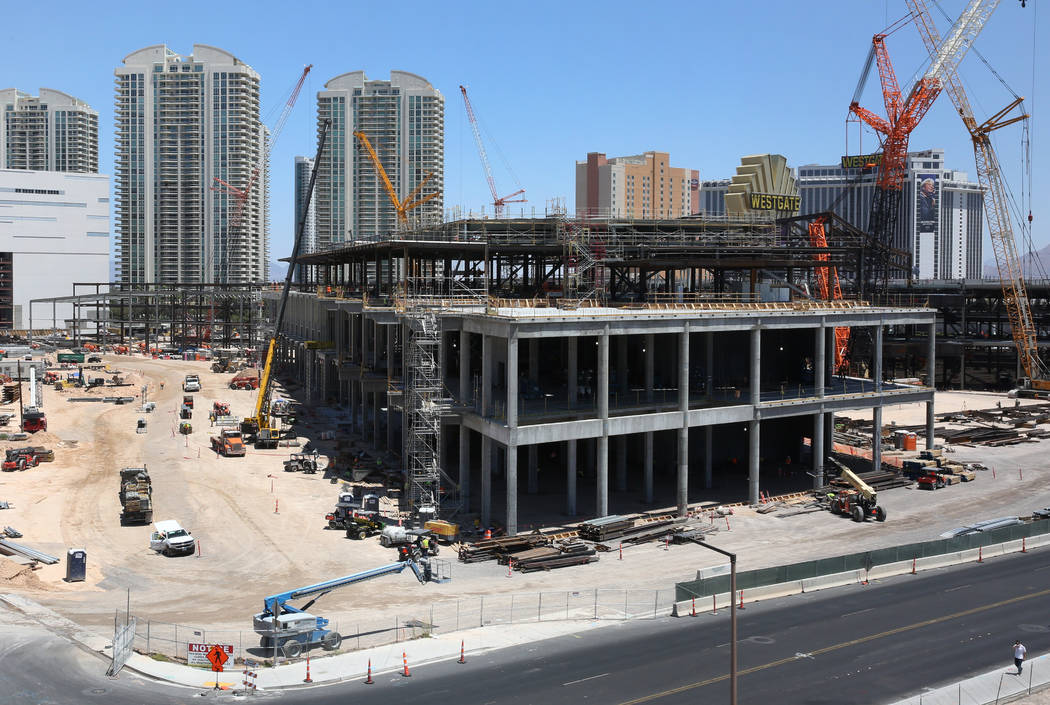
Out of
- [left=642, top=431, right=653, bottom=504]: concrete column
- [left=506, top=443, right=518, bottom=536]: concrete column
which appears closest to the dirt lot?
[left=506, top=443, right=518, bottom=536]: concrete column

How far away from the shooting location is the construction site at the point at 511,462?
42.2 meters

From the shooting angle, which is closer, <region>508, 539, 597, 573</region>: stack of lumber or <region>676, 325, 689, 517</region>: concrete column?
<region>508, 539, 597, 573</region>: stack of lumber

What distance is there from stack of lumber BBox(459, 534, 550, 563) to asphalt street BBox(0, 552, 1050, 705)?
35.3 feet

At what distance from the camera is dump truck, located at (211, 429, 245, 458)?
74.9 meters

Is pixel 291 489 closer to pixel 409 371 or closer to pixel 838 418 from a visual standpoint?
pixel 409 371

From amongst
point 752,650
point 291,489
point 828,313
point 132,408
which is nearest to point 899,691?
point 752,650

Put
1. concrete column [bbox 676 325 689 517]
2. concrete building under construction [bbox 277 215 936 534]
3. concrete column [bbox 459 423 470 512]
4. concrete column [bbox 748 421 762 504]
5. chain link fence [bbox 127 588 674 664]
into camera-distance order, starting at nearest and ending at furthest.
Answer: chain link fence [bbox 127 588 674 664] → concrete building under construction [bbox 277 215 936 534] → concrete column [bbox 459 423 470 512] → concrete column [bbox 676 325 689 517] → concrete column [bbox 748 421 762 504]

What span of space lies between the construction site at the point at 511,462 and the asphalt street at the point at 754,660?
9.75 ft

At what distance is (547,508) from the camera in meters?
57.2

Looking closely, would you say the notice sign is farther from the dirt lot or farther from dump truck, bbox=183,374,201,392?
dump truck, bbox=183,374,201,392

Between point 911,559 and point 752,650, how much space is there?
15234 millimetres

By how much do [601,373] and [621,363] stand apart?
14396 millimetres

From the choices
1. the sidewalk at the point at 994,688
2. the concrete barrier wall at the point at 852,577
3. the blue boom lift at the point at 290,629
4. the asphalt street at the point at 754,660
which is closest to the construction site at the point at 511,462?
the blue boom lift at the point at 290,629

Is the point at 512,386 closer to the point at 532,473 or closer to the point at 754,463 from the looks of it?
the point at 532,473
